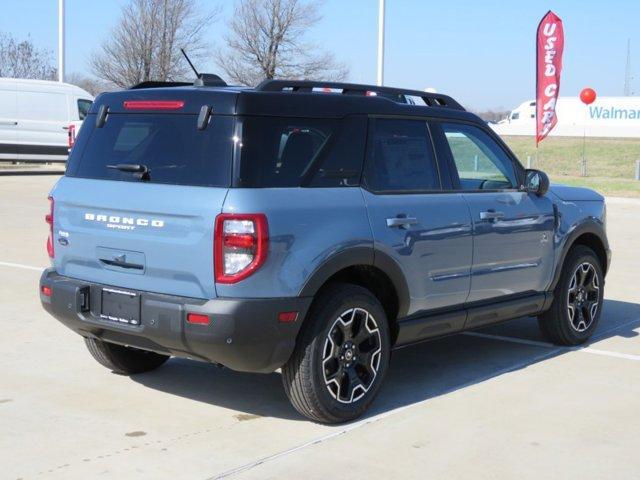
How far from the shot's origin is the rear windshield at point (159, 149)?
5.06 meters

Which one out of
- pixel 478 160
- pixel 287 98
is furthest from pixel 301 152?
pixel 478 160

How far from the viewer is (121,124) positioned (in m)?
5.64

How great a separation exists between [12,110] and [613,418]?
21800 mm

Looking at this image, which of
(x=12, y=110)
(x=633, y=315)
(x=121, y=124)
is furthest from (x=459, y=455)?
(x=12, y=110)

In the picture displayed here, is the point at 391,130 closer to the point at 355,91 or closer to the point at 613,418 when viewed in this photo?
the point at 355,91

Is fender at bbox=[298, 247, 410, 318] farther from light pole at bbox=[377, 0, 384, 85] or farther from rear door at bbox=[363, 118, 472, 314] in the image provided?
light pole at bbox=[377, 0, 384, 85]

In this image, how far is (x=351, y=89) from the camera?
5.87 m

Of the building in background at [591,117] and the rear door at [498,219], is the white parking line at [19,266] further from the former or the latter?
the building in background at [591,117]

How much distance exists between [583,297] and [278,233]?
3490mm

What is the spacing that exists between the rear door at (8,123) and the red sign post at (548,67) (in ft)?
46.1

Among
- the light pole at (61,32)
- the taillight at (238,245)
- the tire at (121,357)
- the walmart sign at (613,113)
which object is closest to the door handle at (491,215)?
the taillight at (238,245)

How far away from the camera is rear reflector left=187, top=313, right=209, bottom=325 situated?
488 centimetres

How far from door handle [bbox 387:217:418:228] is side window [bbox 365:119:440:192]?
0.19 m

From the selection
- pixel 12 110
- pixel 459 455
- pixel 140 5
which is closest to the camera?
pixel 459 455
